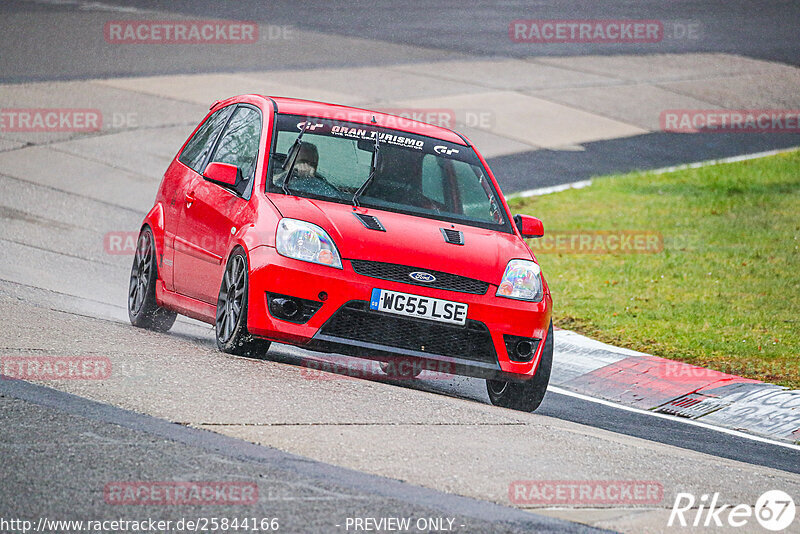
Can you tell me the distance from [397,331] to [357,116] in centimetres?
210


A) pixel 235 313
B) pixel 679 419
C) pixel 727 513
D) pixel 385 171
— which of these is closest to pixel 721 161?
pixel 679 419

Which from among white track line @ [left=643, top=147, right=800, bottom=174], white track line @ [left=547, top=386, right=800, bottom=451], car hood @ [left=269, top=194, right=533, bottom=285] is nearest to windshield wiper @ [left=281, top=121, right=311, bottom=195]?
car hood @ [left=269, top=194, right=533, bottom=285]

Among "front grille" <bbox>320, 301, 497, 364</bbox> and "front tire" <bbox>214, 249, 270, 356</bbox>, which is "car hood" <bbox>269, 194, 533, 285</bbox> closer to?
"front grille" <bbox>320, 301, 497, 364</bbox>

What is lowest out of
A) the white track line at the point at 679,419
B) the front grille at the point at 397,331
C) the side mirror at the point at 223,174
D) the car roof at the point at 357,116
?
the white track line at the point at 679,419

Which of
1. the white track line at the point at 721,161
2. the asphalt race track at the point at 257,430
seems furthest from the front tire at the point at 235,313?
the white track line at the point at 721,161

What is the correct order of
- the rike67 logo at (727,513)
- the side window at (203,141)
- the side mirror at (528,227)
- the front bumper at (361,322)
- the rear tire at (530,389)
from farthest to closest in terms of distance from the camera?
1. the side window at (203,141)
2. the side mirror at (528,227)
3. the rear tire at (530,389)
4. the front bumper at (361,322)
5. the rike67 logo at (727,513)

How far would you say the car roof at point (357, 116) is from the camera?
28.9 feet

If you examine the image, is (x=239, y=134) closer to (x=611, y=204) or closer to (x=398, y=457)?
(x=398, y=457)

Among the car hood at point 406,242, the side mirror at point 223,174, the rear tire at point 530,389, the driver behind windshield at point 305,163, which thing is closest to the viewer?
the car hood at point 406,242

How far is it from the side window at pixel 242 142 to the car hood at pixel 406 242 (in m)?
0.65

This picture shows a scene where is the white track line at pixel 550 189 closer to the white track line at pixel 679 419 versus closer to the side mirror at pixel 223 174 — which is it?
the white track line at pixel 679 419

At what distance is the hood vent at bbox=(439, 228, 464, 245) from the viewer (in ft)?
25.8

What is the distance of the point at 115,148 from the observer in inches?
694

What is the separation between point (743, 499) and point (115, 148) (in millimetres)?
13118
